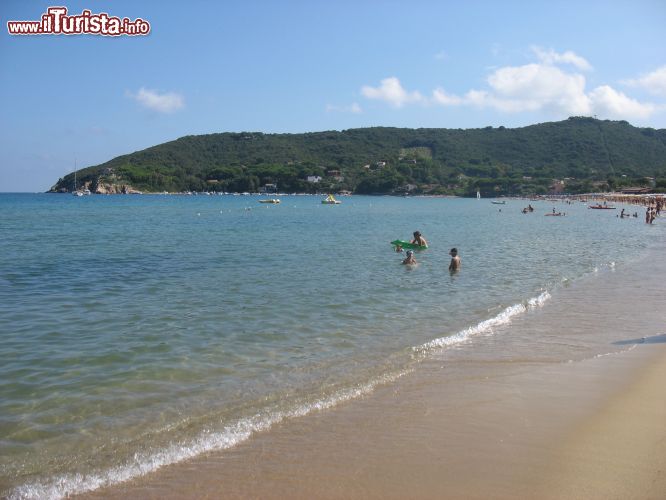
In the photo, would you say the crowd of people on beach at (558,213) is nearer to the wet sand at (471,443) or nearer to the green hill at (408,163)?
the wet sand at (471,443)

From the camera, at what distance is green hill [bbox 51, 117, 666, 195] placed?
484 ft

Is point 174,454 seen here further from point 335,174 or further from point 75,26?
point 335,174

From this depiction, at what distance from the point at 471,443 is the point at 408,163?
556ft

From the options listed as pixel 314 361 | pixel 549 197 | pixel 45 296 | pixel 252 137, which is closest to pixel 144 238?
pixel 45 296

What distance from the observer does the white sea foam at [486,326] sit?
8867 mm

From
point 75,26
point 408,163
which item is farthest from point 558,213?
point 408,163

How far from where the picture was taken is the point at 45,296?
41.2 ft

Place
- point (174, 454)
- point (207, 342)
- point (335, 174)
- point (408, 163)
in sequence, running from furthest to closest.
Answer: point (408, 163) < point (335, 174) < point (207, 342) < point (174, 454)

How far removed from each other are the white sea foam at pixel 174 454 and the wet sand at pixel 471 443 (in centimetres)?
13

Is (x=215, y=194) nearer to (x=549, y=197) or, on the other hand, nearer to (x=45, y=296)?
(x=549, y=197)

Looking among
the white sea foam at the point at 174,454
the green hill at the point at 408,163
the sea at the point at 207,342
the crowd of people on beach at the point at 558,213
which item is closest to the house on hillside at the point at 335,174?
the green hill at the point at 408,163

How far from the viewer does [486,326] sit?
403 inches

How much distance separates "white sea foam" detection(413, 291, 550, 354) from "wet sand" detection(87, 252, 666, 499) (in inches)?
30.9

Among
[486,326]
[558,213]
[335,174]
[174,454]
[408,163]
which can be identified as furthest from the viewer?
[408,163]
